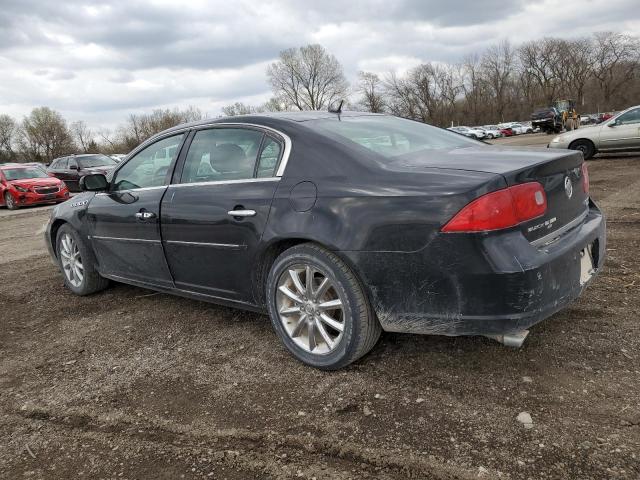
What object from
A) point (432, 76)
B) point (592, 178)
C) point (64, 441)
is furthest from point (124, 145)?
point (64, 441)

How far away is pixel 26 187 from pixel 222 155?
597 inches

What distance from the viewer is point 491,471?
2.00m

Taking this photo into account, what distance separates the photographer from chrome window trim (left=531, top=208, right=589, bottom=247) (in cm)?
247

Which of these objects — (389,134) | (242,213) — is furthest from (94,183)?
(389,134)

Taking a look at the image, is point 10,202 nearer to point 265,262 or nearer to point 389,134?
point 265,262

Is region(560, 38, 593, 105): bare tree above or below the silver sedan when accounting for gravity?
above

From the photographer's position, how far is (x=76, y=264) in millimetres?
4836

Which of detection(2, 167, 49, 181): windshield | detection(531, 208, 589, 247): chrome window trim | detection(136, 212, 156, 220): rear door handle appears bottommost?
detection(531, 208, 589, 247): chrome window trim

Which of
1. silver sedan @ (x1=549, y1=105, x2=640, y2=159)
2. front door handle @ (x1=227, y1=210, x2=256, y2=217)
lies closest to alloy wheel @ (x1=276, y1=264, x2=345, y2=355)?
front door handle @ (x1=227, y1=210, x2=256, y2=217)

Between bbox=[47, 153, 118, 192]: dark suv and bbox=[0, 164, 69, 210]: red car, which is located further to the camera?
bbox=[47, 153, 118, 192]: dark suv

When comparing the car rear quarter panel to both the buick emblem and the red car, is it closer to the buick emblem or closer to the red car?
the buick emblem

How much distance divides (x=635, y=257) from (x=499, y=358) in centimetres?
255

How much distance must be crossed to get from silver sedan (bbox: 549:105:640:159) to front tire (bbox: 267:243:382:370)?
1252 centimetres

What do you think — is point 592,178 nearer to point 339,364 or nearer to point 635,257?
point 635,257
